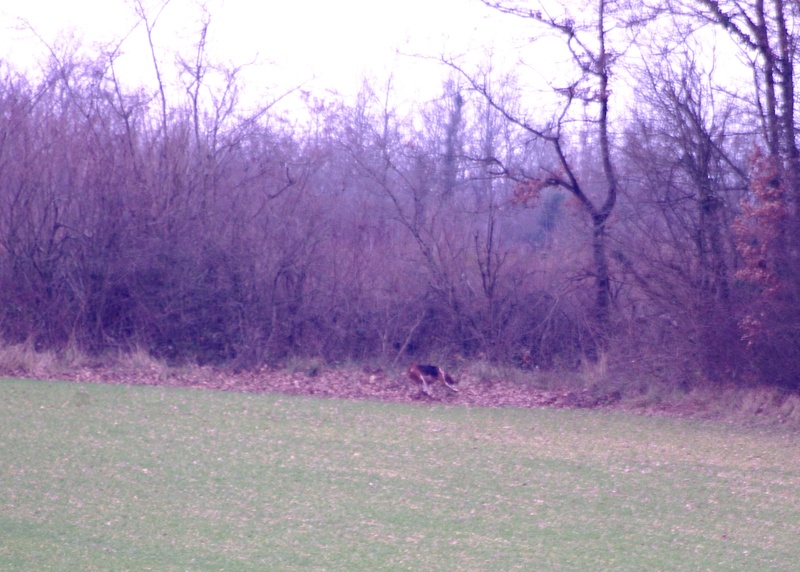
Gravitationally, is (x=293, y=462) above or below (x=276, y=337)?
below

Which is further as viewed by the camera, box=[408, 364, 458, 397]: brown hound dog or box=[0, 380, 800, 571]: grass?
box=[408, 364, 458, 397]: brown hound dog

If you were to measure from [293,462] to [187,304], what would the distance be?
935 cm

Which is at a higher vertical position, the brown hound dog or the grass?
the brown hound dog

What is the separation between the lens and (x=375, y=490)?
313 inches

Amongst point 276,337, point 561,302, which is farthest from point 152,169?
point 561,302

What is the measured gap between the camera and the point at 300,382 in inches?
615

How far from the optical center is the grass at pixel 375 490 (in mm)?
5980

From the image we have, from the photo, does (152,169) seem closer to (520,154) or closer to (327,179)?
(327,179)

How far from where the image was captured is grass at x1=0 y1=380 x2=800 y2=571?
5.98 m

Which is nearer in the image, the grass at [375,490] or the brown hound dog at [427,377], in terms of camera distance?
the grass at [375,490]

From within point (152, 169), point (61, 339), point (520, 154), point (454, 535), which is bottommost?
point (454, 535)

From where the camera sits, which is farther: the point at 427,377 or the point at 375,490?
the point at 427,377

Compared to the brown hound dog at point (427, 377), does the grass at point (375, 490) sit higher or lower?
lower

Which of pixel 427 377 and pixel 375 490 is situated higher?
pixel 427 377
